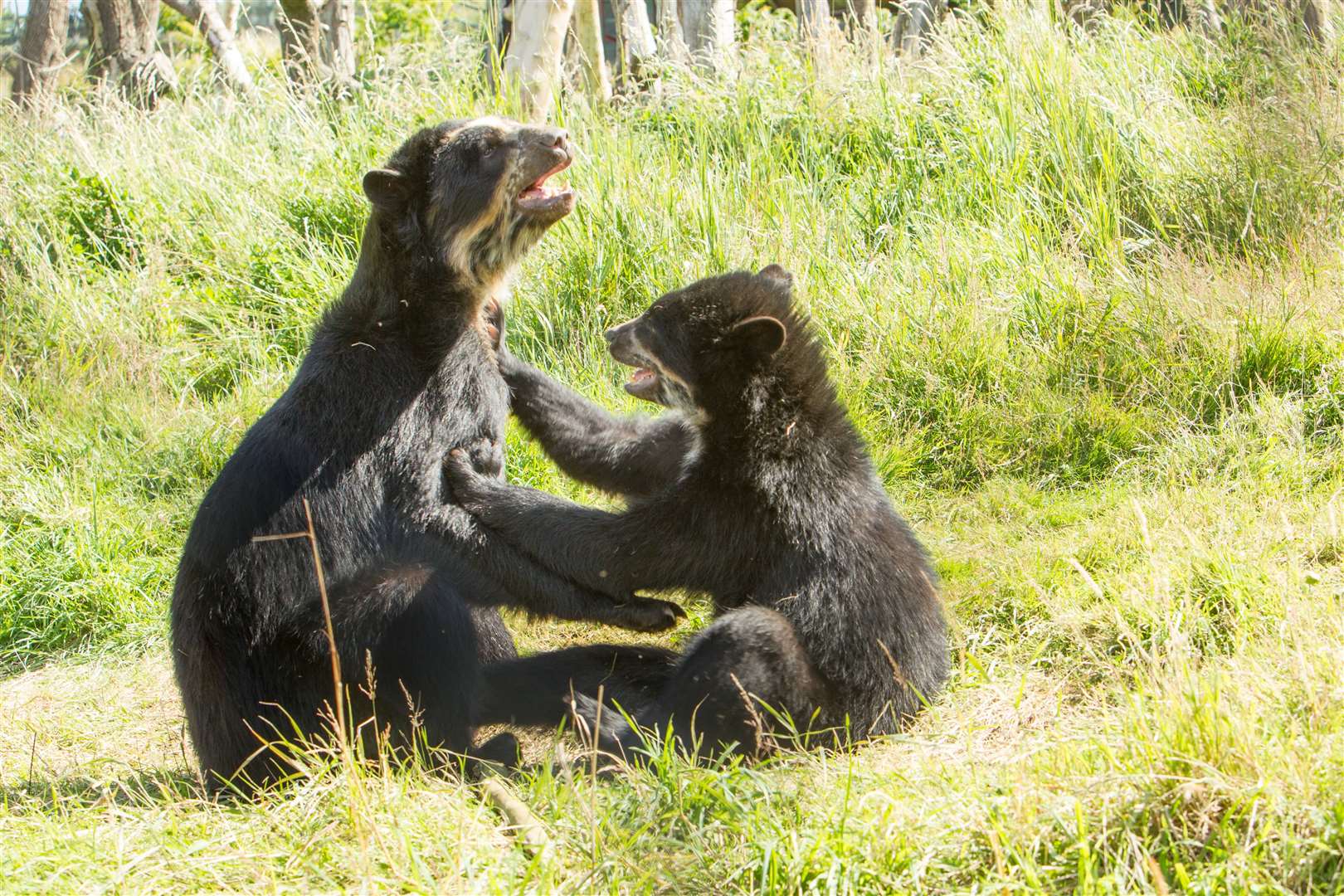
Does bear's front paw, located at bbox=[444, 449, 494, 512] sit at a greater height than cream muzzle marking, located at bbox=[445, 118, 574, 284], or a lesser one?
lesser

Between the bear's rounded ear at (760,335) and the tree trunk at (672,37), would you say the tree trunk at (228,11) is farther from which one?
the bear's rounded ear at (760,335)

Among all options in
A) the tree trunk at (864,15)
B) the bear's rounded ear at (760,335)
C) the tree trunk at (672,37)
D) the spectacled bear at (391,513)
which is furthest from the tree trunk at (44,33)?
the bear's rounded ear at (760,335)

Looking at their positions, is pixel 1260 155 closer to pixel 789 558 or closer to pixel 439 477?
pixel 789 558

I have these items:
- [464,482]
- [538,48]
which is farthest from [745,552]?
[538,48]

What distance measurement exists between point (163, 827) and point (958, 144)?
6.72 m

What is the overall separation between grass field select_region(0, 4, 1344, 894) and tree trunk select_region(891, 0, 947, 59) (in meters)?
0.54

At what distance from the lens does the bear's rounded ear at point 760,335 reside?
Answer: 15.2 ft

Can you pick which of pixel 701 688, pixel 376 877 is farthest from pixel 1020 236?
pixel 376 877

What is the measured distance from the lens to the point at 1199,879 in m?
2.84

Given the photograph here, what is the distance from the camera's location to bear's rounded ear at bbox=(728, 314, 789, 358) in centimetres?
464

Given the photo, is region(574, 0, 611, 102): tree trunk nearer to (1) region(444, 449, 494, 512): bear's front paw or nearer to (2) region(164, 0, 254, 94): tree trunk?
(2) region(164, 0, 254, 94): tree trunk

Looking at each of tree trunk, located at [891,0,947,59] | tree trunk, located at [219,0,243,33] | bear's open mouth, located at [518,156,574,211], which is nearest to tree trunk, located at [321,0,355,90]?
tree trunk, located at [219,0,243,33]

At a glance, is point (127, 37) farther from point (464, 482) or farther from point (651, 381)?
point (464, 482)

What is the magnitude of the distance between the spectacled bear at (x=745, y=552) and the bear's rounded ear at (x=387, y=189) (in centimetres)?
103
